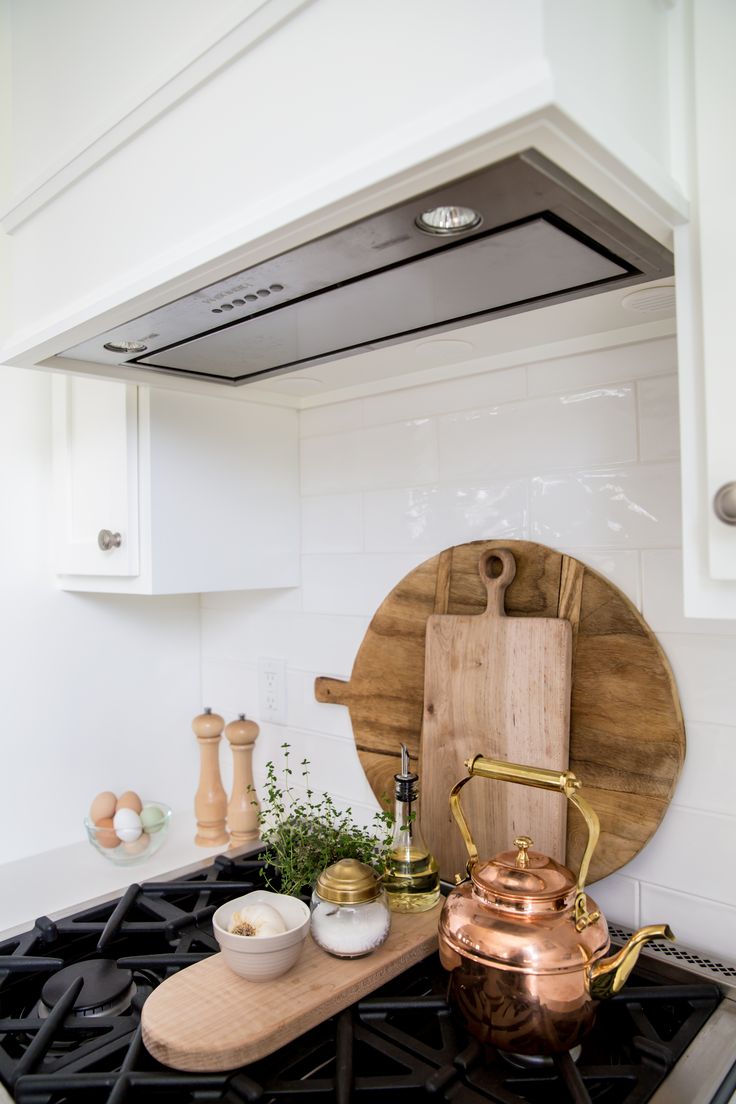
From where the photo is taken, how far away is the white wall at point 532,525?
100cm

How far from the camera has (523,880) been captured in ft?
2.78

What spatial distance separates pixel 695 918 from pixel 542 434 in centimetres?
69

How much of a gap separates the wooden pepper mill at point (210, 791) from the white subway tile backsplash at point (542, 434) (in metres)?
0.74

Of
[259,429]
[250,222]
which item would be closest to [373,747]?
[259,429]

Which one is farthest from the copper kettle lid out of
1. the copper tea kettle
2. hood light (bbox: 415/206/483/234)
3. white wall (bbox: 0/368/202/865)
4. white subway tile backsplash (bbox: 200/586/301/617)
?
white wall (bbox: 0/368/202/865)

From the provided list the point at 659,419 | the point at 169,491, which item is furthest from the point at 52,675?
the point at 659,419

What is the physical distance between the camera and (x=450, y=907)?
0.89 meters

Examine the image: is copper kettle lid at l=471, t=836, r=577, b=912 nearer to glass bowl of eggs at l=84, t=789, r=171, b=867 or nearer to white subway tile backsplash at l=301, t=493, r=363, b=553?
white subway tile backsplash at l=301, t=493, r=363, b=553

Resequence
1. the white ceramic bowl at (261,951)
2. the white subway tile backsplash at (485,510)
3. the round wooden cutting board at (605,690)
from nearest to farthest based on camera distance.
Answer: the white ceramic bowl at (261,951) < the round wooden cutting board at (605,690) < the white subway tile backsplash at (485,510)

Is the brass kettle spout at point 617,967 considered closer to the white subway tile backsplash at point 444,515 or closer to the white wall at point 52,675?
the white subway tile backsplash at point 444,515

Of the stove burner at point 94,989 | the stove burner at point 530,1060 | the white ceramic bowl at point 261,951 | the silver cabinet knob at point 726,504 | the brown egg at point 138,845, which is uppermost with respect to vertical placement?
the silver cabinet knob at point 726,504

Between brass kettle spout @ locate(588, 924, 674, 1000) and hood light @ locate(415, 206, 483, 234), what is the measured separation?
71 centimetres

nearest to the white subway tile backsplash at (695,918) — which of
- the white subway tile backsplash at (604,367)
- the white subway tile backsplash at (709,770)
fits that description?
the white subway tile backsplash at (709,770)

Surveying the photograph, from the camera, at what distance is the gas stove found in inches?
31.2
